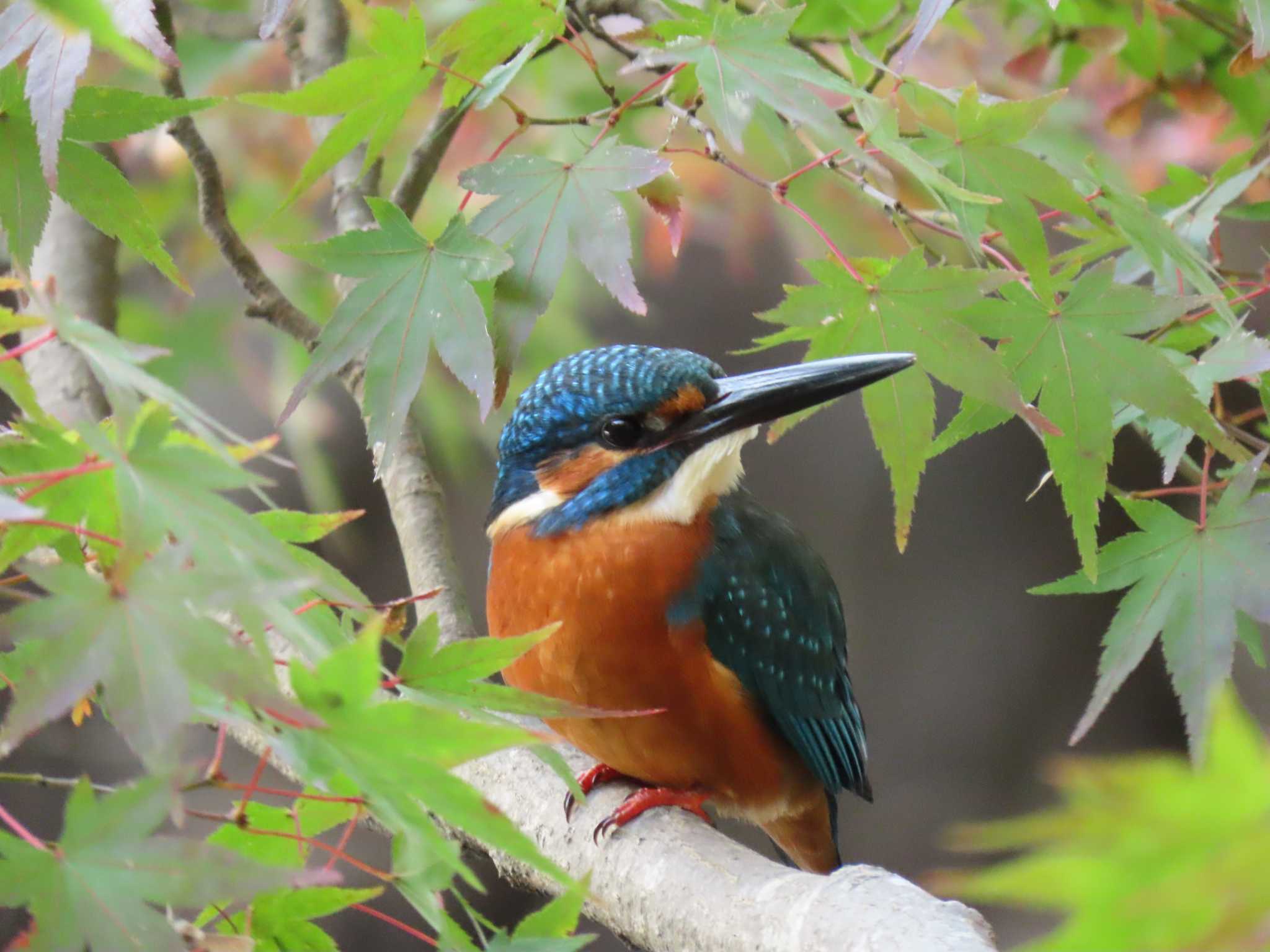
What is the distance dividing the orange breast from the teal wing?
0.08ft

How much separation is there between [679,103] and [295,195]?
53cm

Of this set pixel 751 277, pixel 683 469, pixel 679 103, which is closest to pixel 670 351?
pixel 683 469

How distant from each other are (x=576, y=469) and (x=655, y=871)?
1.89ft

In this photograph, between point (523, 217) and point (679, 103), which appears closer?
point (523, 217)

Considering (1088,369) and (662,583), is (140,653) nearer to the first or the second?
(1088,369)

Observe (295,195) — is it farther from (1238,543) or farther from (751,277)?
(751,277)

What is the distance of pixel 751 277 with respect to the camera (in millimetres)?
4145

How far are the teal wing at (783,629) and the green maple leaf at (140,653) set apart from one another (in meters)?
0.93

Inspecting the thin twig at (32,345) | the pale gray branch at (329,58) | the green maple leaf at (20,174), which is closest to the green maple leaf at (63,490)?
the thin twig at (32,345)

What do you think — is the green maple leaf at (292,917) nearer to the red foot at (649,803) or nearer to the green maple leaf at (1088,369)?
the red foot at (649,803)

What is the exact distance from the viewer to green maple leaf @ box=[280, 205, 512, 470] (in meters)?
1.03

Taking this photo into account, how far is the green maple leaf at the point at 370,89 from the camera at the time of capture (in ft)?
3.39

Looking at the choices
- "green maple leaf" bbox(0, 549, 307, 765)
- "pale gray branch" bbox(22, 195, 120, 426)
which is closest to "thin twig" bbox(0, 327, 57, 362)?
"green maple leaf" bbox(0, 549, 307, 765)

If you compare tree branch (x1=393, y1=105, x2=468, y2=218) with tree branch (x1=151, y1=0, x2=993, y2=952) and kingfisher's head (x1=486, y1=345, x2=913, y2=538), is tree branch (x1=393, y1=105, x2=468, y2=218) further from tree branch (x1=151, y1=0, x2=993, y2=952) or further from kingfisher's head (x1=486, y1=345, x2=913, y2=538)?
kingfisher's head (x1=486, y1=345, x2=913, y2=538)
